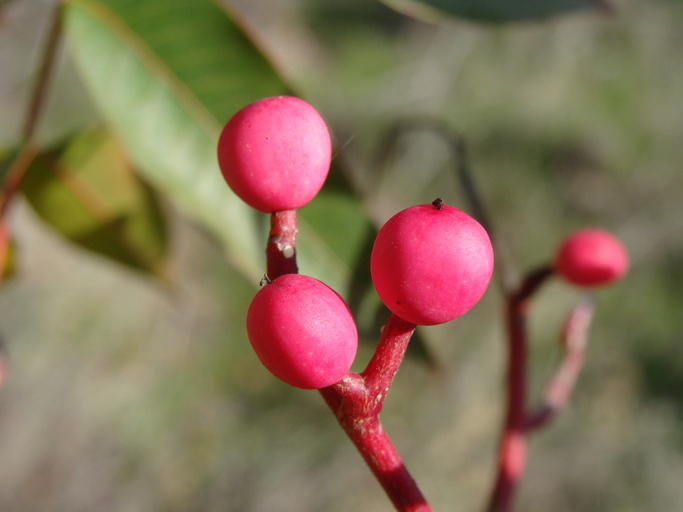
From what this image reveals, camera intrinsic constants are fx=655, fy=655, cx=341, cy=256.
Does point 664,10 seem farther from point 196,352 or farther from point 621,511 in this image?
point 196,352

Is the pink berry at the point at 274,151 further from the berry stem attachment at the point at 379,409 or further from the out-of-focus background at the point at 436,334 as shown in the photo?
the out-of-focus background at the point at 436,334

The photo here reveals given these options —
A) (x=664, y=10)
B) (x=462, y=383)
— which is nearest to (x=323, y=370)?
(x=462, y=383)

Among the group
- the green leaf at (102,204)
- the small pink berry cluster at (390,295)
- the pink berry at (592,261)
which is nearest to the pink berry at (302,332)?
the small pink berry cluster at (390,295)

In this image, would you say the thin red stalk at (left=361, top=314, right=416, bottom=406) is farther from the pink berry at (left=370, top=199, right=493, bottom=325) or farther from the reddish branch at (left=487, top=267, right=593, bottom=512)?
the reddish branch at (left=487, top=267, right=593, bottom=512)

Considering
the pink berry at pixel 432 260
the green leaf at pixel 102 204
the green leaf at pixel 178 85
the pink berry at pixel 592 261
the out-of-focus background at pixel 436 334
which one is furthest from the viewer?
the out-of-focus background at pixel 436 334

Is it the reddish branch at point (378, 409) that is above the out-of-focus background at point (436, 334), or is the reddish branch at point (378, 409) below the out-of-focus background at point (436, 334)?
above
